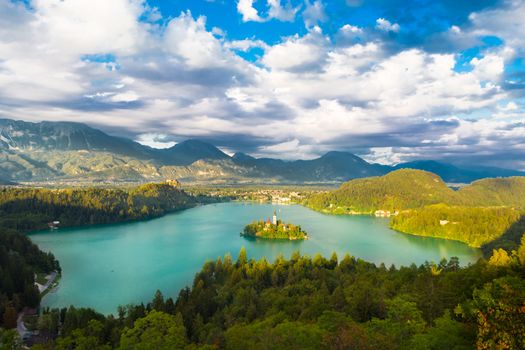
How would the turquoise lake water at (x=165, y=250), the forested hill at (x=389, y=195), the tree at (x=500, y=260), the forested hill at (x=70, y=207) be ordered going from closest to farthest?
the tree at (x=500, y=260) < the turquoise lake water at (x=165, y=250) < the forested hill at (x=70, y=207) < the forested hill at (x=389, y=195)

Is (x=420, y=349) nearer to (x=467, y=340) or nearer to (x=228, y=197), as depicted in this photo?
(x=467, y=340)

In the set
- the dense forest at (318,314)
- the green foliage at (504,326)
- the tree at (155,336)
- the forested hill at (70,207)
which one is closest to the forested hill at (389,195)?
the forested hill at (70,207)

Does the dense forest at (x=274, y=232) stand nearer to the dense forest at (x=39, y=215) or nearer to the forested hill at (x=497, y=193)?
the dense forest at (x=39, y=215)

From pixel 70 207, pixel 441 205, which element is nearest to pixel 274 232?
pixel 441 205

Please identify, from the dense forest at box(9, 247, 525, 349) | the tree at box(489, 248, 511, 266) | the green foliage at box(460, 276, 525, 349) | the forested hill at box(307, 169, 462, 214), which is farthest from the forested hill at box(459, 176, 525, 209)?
the green foliage at box(460, 276, 525, 349)

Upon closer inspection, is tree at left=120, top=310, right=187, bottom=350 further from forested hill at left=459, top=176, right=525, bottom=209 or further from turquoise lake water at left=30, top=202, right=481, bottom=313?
forested hill at left=459, top=176, right=525, bottom=209
